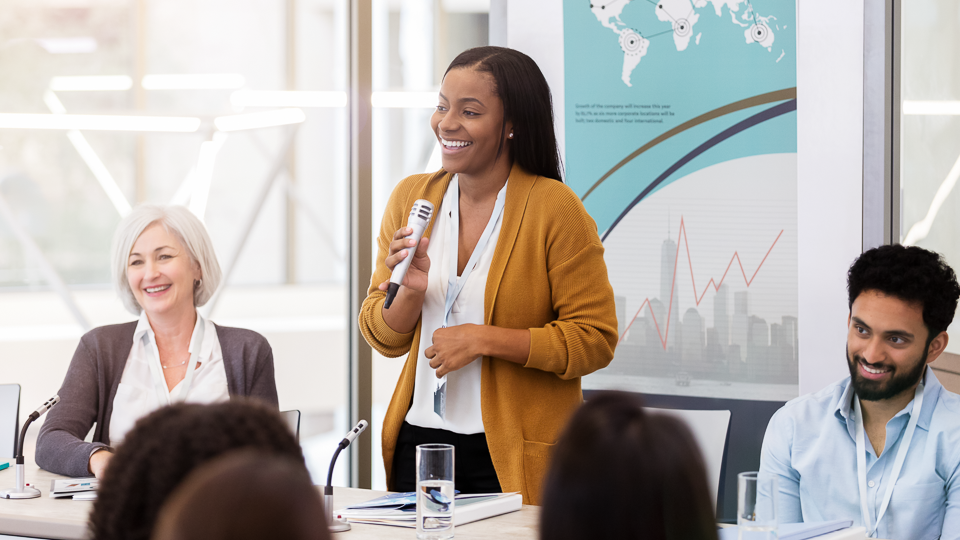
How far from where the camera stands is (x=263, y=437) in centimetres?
70

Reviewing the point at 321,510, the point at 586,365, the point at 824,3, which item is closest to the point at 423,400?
the point at 586,365

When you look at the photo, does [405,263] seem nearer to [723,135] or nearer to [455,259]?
[455,259]

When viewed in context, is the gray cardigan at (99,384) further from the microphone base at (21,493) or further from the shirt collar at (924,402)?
the shirt collar at (924,402)

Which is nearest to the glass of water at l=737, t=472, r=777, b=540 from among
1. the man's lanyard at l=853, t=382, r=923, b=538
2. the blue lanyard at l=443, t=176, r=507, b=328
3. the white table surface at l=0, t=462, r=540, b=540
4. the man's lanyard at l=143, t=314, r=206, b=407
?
the white table surface at l=0, t=462, r=540, b=540

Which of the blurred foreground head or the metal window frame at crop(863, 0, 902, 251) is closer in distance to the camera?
the blurred foreground head

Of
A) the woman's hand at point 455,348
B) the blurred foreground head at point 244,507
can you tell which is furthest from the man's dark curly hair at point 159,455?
the woman's hand at point 455,348

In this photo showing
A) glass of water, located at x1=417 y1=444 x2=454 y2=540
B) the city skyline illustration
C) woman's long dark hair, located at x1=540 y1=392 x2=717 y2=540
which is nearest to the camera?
woman's long dark hair, located at x1=540 y1=392 x2=717 y2=540

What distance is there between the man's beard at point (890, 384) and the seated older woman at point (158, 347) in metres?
1.65

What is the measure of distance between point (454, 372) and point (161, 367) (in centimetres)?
95

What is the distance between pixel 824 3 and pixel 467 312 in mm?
1865

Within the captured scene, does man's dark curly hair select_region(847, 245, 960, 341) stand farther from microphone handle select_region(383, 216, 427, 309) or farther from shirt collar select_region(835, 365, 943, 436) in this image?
microphone handle select_region(383, 216, 427, 309)

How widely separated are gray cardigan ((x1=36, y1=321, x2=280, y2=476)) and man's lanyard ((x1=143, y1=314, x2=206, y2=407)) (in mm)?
59

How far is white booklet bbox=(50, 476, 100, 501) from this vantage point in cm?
211

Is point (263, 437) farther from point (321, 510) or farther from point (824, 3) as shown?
point (824, 3)
